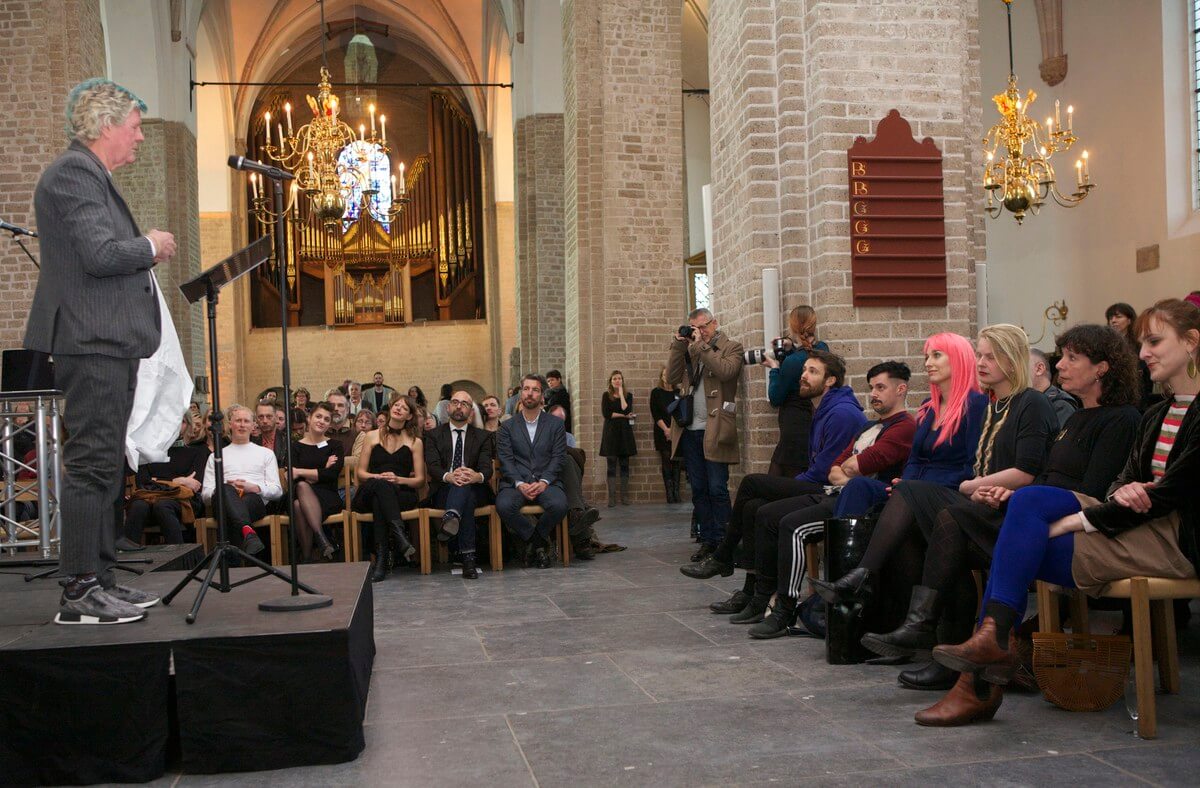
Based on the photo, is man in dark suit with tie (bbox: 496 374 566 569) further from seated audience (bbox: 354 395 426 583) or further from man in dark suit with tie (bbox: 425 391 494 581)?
seated audience (bbox: 354 395 426 583)

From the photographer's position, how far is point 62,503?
341 centimetres

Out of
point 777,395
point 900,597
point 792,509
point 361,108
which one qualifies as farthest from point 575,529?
point 361,108

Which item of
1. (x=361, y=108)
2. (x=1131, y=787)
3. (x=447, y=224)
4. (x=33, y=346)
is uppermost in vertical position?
(x=361, y=108)

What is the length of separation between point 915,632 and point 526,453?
4.20 metres

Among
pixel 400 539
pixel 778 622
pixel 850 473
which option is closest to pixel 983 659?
pixel 778 622

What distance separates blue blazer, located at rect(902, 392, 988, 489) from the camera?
448cm

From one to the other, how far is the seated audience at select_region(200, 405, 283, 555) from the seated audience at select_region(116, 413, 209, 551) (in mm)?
128

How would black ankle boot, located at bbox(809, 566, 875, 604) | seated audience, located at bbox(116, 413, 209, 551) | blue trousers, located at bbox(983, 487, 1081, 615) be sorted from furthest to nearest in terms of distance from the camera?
seated audience, located at bbox(116, 413, 209, 551), black ankle boot, located at bbox(809, 566, 875, 604), blue trousers, located at bbox(983, 487, 1081, 615)

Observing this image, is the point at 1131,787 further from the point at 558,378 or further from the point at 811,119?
the point at 558,378

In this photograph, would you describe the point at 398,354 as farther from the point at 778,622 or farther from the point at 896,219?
the point at 778,622

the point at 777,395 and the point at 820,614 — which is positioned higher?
the point at 777,395

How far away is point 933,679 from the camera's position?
3793 millimetres

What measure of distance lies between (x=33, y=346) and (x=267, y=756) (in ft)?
4.61

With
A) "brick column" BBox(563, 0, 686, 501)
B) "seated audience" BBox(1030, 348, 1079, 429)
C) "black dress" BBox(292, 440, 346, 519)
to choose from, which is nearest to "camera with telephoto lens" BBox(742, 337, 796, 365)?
"seated audience" BBox(1030, 348, 1079, 429)
